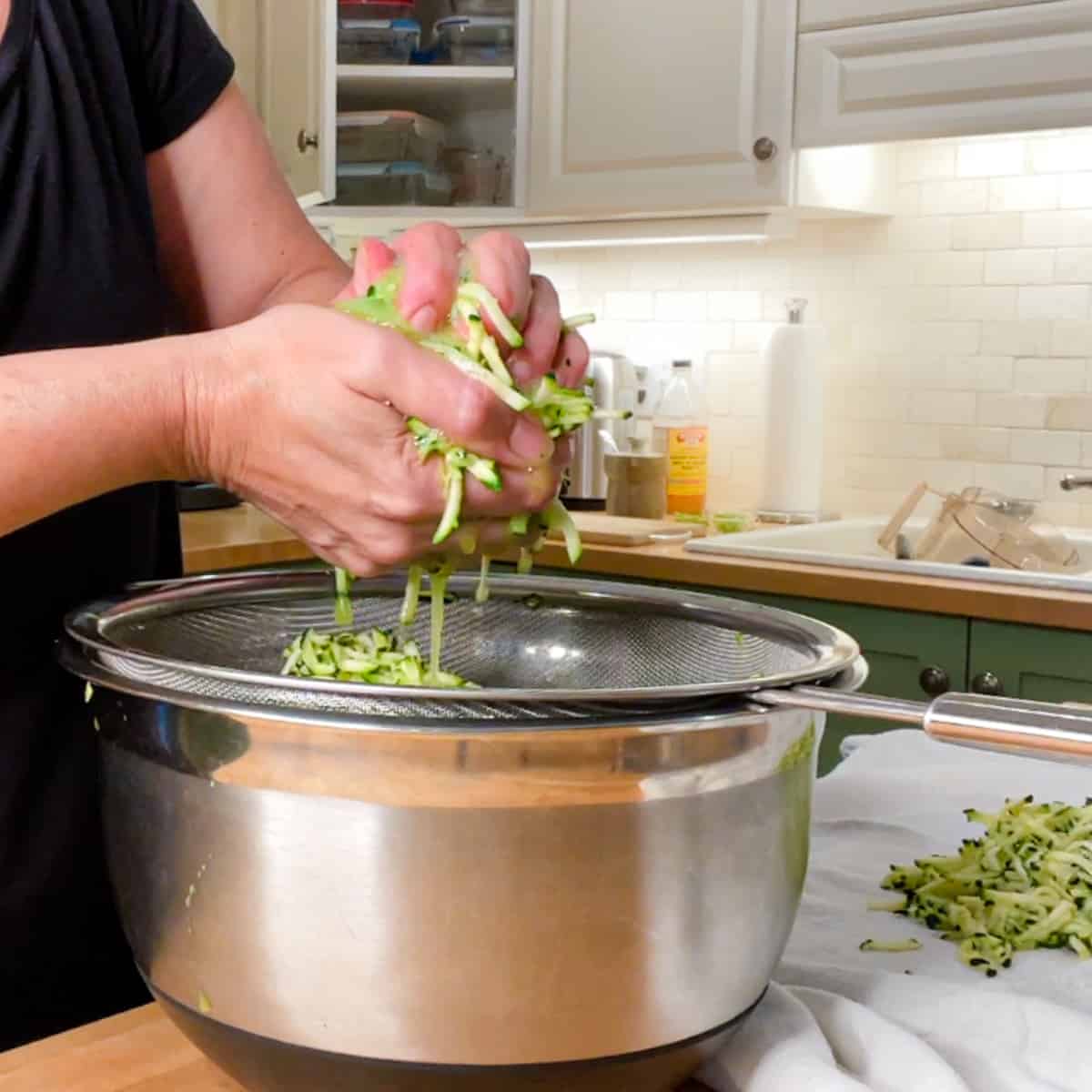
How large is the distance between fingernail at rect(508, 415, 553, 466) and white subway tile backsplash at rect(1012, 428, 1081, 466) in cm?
217

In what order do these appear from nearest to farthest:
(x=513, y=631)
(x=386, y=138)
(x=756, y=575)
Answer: (x=513, y=631)
(x=756, y=575)
(x=386, y=138)

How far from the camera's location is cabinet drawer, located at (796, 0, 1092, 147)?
2305 millimetres

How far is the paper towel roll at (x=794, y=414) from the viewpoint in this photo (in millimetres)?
2840

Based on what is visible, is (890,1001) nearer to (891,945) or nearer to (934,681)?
(891,945)

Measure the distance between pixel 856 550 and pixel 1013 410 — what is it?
0.38 meters

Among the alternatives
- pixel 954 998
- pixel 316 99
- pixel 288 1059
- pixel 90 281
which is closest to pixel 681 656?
pixel 954 998

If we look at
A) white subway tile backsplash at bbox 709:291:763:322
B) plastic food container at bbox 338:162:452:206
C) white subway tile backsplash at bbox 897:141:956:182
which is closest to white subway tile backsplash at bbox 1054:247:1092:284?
white subway tile backsplash at bbox 897:141:956:182

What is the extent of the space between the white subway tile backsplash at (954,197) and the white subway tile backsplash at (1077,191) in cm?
14

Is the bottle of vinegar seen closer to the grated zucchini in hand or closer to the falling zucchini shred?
the grated zucchini in hand

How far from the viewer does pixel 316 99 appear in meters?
2.94

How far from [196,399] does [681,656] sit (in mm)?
330

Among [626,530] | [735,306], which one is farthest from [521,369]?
[735,306]

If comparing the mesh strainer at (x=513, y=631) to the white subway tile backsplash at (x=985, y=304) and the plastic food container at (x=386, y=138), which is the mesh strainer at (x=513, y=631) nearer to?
the white subway tile backsplash at (x=985, y=304)

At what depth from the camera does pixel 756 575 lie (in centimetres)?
232
